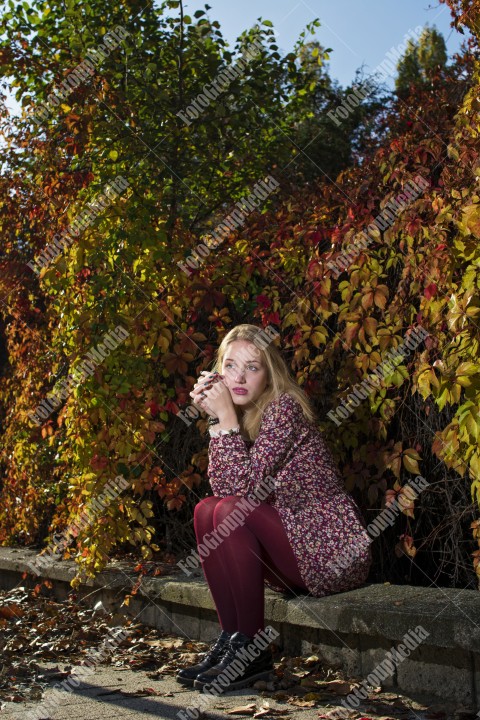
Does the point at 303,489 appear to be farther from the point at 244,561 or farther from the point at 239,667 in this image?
the point at 239,667

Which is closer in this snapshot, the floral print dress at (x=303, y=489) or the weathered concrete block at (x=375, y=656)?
the weathered concrete block at (x=375, y=656)

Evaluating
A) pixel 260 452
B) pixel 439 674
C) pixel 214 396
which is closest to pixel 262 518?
pixel 260 452

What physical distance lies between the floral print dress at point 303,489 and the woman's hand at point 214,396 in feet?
0.44

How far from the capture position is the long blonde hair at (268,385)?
12.5 feet

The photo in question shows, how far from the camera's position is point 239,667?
3330 mm

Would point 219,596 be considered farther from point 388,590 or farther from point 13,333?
point 13,333

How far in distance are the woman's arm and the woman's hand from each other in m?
0.13

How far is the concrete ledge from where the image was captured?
2.97m

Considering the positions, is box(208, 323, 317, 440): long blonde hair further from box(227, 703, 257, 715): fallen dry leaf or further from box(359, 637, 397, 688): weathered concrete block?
box(227, 703, 257, 715): fallen dry leaf

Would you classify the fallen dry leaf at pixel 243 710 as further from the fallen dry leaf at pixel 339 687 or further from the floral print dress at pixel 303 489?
the floral print dress at pixel 303 489

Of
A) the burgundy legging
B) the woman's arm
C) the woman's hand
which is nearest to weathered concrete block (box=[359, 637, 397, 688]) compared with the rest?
the burgundy legging

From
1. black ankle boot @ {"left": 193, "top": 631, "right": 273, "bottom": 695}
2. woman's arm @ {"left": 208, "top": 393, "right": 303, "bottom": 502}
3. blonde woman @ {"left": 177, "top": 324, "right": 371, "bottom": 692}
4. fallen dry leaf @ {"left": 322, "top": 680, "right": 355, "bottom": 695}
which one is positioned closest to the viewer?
fallen dry leaf @ {"left": 322, "top": 680, "right": 355, "bottom": 695}

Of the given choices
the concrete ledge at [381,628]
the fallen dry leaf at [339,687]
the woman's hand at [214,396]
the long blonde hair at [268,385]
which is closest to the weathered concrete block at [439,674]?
the concrete ledge at [381,628]

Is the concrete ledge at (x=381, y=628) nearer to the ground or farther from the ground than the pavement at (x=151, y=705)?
farther from the ground
